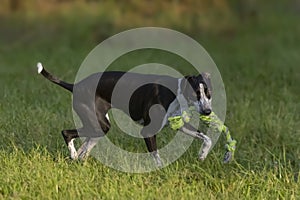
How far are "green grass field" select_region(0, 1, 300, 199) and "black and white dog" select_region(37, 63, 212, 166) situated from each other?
0.22 m

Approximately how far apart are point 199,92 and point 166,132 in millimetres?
1236

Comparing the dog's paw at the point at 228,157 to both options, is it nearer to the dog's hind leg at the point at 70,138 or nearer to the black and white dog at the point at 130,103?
the black and white dog at the point at 130,103

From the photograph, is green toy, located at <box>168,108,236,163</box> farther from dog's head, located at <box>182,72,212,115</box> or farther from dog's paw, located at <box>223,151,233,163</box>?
dog's head, located at <box>182,72,212,115</box>

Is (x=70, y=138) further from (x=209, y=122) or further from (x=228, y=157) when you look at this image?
(x=228, y=157)

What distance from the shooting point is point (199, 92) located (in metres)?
5.96

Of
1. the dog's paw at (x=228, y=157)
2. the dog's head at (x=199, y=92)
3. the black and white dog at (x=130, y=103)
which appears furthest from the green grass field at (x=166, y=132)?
the dog's head at (x=199, y=92)

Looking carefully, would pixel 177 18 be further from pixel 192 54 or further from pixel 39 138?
pixel 39 138

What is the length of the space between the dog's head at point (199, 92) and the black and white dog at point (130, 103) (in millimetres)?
14

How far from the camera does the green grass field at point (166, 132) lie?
536cm

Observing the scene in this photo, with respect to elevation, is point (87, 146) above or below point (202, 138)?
above

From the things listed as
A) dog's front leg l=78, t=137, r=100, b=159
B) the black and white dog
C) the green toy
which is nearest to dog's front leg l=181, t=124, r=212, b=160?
the black and white dog

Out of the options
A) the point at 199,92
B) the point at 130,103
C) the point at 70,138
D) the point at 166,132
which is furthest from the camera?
the point at 166,132

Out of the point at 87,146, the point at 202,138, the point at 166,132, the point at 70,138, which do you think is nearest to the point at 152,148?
the point at 202,138

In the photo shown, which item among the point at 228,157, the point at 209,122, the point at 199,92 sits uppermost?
the point at 199,92
